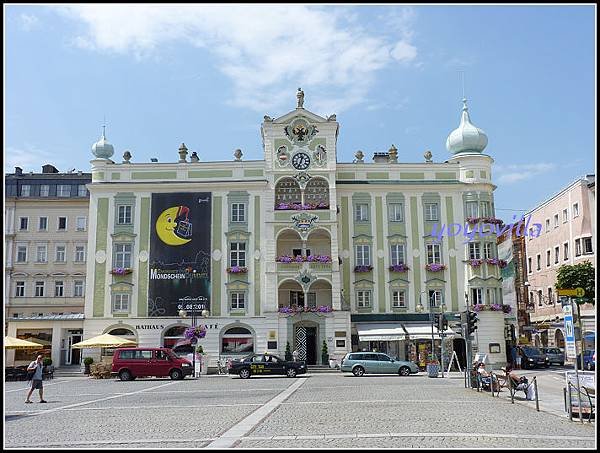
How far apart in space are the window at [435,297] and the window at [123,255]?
22518 millimetres

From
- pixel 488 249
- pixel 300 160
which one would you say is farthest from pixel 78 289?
pixel 488 249

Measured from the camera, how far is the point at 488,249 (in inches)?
2090

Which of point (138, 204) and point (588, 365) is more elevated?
point (138, 204)

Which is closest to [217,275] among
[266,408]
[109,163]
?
[109,163]

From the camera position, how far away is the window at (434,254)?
53375mm

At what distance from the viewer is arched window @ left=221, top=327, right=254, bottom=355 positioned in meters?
Result: 51.6

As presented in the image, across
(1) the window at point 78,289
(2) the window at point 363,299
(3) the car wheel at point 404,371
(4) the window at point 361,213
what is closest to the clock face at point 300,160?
(4) the window at point 361,213

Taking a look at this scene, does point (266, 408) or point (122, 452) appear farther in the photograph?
point (266, 408)

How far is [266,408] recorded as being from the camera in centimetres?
2044

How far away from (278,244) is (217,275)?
17.0 ft

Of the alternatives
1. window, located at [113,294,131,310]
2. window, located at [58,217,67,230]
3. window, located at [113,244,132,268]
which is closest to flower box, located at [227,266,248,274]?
window, located at [113,244,132,268]

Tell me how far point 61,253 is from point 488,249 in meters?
37.1

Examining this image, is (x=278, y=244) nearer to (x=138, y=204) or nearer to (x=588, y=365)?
(x=138, y=204)

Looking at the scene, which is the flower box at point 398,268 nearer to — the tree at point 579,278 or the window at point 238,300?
the tree at point 579,278
